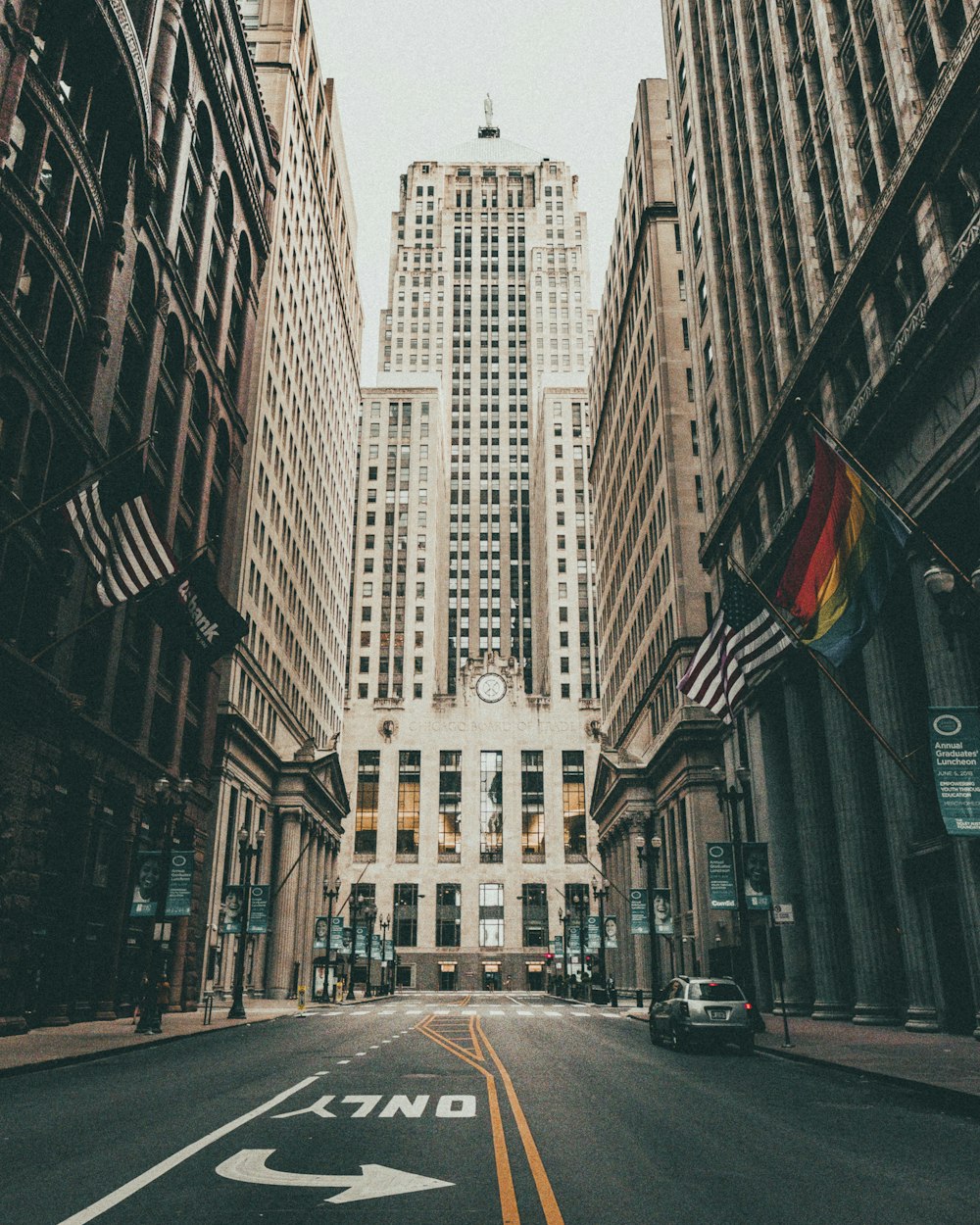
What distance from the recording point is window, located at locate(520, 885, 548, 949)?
4835 inches

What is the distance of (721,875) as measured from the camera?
31562 mm

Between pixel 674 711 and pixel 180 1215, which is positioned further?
pixel 674 711

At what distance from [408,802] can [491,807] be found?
10631mm

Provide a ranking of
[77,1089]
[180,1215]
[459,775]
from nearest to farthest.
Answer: [180,1215] → [77,1089] → [459,775]

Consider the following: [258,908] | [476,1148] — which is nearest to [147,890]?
[258,908]

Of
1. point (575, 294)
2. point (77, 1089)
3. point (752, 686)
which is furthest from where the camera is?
point (575, 294)

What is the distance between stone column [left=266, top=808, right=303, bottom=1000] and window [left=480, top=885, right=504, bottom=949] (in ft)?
170

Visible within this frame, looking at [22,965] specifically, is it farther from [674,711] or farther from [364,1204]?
[674,711]

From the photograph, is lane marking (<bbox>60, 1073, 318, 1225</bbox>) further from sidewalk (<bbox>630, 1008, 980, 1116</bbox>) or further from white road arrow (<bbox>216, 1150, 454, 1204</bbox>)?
sidewalk (<bbox>630, 1008, 980, 1116</bbox>)

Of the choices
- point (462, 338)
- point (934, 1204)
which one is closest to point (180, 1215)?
point (934, 1204)

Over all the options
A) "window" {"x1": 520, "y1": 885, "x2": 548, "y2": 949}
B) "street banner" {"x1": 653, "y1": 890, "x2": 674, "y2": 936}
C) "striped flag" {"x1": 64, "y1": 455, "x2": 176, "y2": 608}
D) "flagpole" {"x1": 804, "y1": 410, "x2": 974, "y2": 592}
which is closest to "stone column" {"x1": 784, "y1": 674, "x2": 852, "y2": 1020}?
"street banner" {"x1": 653, "y1": 890, "x2": 674, "y2": 936}

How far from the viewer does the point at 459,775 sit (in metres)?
129

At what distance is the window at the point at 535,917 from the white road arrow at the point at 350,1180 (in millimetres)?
118195

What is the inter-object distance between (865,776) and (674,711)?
26.7 metres
